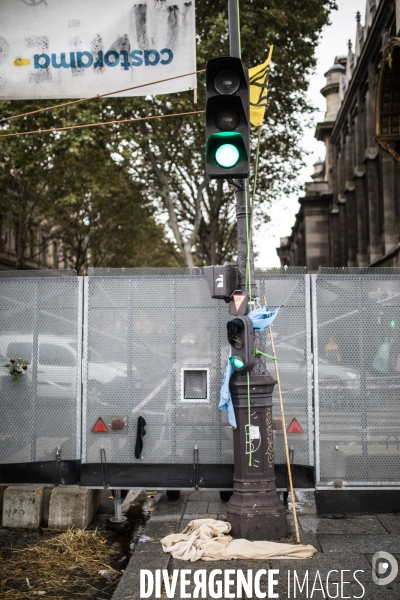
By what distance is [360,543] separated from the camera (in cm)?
679

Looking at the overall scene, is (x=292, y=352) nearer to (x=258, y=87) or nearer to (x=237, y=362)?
(x=237, y=362)

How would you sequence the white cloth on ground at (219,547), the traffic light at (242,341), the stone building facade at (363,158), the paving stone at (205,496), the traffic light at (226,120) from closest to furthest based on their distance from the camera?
the white cloth on ground at (219,547)
the traffic light at (226,120)
the traffic light at (242,341)
the paving stone at (205,496)
the stone building facade at (363,158)

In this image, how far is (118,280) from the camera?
8305 mm

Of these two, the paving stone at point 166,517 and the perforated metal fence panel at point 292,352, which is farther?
the perforated metal fence panel at point 292,352

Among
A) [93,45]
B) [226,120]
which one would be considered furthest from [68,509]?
[93,45]

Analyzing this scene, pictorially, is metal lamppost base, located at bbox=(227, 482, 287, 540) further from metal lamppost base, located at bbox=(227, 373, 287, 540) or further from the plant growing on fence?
the plant growing on fence

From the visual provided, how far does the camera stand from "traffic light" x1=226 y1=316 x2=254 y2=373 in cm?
680

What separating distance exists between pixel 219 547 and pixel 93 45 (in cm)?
562

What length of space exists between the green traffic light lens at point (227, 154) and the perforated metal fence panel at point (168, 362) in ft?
6.36

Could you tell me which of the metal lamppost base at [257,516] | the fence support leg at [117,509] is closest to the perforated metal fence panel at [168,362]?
the fence support leg at [117,509]

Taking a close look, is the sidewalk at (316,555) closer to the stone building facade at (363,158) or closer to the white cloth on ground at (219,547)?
the white cloth on ground at (219,547)

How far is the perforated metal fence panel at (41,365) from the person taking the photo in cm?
824

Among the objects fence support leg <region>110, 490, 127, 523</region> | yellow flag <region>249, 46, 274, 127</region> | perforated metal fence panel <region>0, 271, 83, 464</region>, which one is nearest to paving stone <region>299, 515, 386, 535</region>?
fence support leg <region>110, 490, 127, 523</region>

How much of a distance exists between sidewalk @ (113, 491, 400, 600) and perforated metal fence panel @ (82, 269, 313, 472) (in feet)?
2.77
